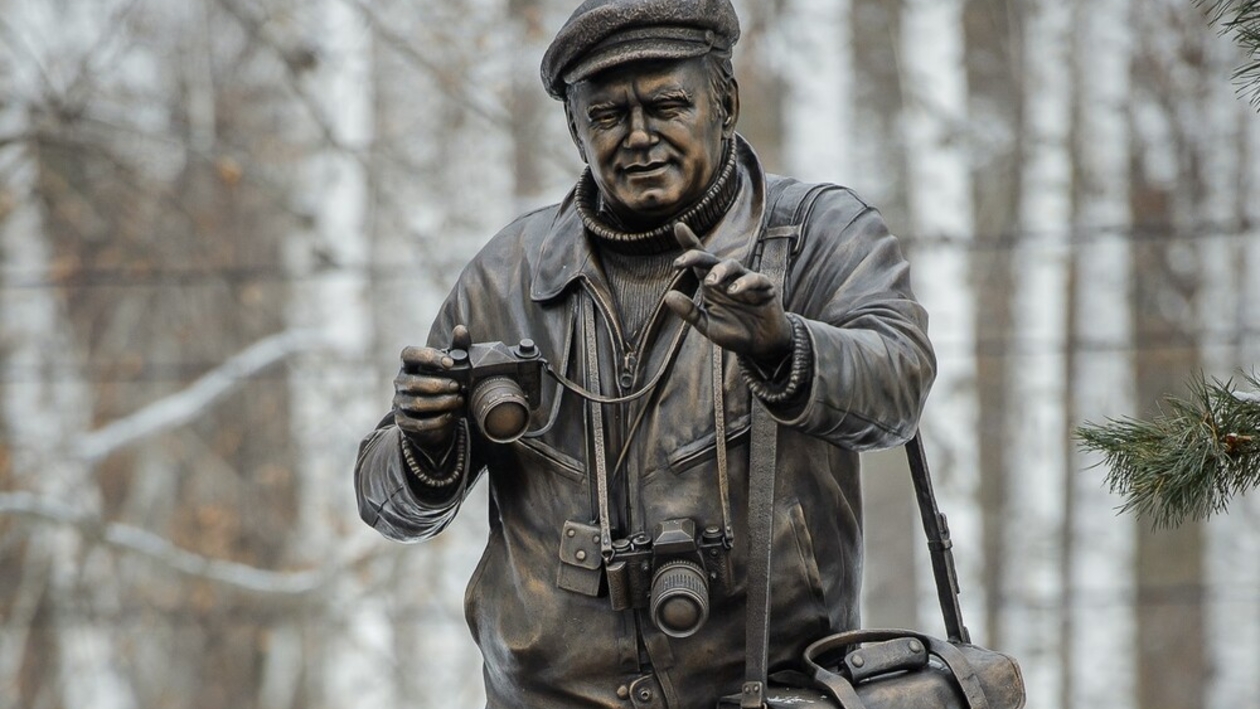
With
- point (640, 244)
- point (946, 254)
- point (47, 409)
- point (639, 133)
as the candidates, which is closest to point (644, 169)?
point (639, 133)

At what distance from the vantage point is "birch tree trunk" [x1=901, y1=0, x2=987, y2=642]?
1155 cm

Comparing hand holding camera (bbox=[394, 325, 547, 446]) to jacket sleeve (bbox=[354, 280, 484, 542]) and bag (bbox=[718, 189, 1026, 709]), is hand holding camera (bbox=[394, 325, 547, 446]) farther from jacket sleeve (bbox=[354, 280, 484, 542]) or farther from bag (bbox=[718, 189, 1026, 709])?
bag (bbox=[718, 189, 1026, 709])

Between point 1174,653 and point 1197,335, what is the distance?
55.5 inches

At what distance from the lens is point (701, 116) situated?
443 centimetres

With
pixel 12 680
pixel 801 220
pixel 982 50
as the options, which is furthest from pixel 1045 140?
pixel 801 220

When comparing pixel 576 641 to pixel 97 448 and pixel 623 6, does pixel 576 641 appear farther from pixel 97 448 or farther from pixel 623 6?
pixel 97 448

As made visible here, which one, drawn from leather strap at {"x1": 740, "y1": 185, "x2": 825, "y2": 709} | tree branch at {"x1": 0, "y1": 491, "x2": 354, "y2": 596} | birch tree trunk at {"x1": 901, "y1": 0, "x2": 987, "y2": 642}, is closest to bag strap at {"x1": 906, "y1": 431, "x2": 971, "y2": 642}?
leather strap at {"x1": 740, "y1": 185, "x2": 825, "y2": 709}

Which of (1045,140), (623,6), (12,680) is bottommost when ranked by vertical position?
(12,680)

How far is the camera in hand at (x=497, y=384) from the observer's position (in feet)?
14.1

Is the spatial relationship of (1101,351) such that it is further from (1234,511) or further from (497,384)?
(497,384)

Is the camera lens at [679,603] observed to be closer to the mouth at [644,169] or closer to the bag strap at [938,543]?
the bag strap at [938,543]

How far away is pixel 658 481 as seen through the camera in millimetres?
4488

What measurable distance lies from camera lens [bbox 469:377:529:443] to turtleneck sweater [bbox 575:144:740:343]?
13.4 inches

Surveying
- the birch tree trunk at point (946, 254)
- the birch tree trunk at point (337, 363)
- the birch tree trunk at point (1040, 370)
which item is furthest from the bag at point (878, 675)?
the birch tree trunk at point (337, 363)
